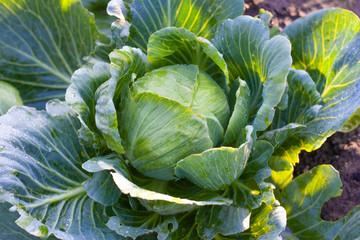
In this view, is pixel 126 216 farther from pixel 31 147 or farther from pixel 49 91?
pixel 49 91

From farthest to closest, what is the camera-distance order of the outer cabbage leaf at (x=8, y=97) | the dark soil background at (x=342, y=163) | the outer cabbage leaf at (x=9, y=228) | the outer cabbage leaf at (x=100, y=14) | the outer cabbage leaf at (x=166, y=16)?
the outer cabbage leaf at (x=100, y=14)
the dark soil background at (x=342, y=163)
the outer cabbage leaf at (x=8, y=97)
the outer cabbage leaf at (x=166, y=16)
the outer cabbage leaf at (x=9, y=228)

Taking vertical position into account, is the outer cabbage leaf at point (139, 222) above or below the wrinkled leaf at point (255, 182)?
below

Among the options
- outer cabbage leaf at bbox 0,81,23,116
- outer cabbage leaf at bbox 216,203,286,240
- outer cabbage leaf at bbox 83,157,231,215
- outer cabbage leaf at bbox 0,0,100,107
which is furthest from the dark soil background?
outer cabbage leaf at bbox 0,81,23,116

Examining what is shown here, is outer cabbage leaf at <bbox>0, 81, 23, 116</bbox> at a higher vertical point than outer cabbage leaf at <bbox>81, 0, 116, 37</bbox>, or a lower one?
lower

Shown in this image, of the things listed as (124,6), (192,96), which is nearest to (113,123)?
(192,96)

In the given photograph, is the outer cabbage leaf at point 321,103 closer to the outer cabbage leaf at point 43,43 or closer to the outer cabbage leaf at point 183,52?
the outer cabbage leaf at point 183,52

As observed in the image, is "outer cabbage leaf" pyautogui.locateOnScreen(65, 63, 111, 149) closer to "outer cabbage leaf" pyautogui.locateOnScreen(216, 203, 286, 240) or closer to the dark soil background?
"outer cabbage leaf" pyautogui.locateOnScreen(216, 203, 286, 240)

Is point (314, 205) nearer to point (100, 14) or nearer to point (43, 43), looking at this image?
point (43, 43)

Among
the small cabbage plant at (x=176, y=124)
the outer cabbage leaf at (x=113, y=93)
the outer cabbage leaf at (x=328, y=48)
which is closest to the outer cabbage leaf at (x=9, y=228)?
the small cabbage plant at (x=176, y=124)
